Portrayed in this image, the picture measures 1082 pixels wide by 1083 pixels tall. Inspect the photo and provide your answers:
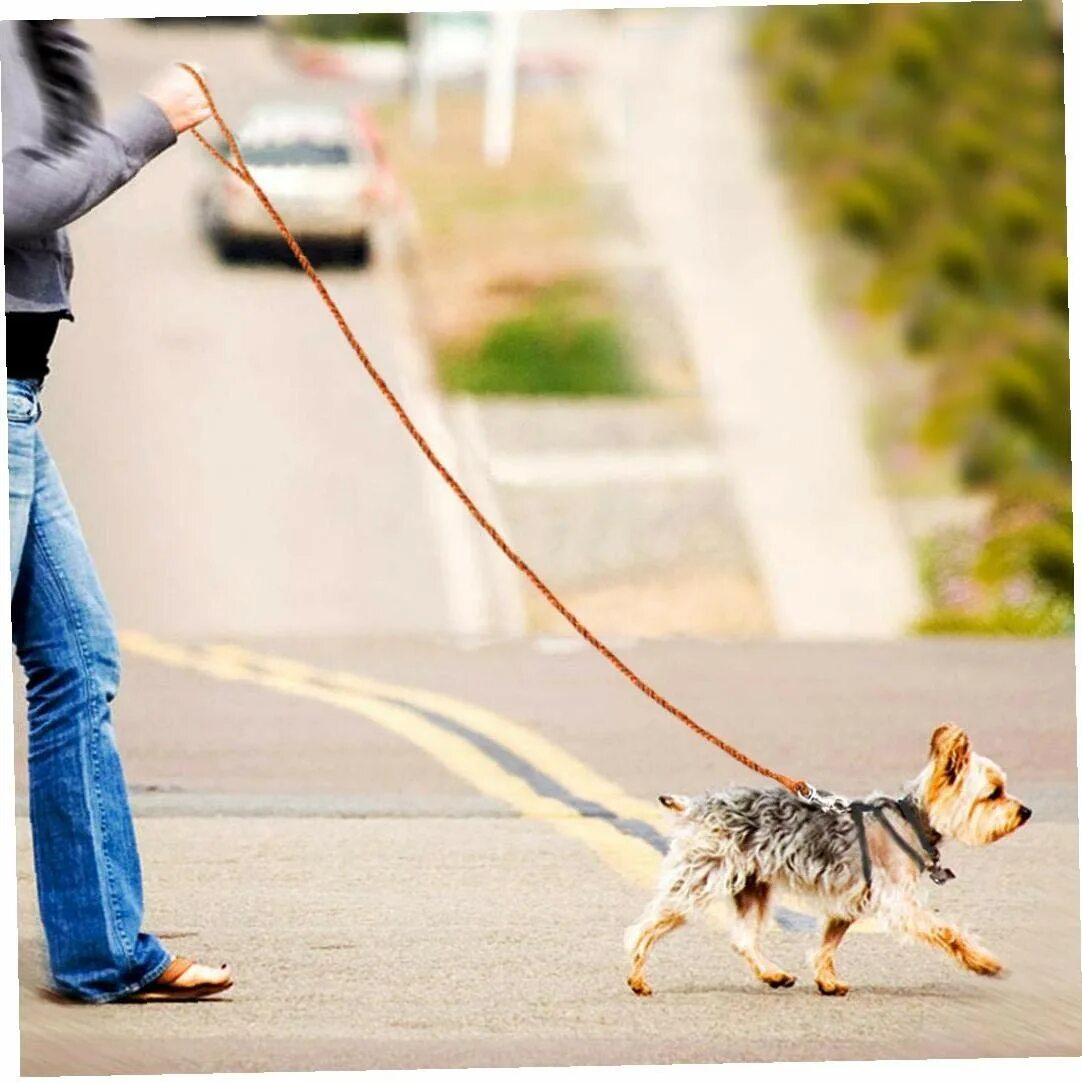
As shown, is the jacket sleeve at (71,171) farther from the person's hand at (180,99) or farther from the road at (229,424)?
the road at (229,424)

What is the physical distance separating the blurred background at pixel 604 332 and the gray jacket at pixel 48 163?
10135 mm

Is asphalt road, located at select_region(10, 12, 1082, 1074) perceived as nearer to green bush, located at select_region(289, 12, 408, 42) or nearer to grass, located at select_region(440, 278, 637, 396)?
Answer: grass, located at select_region(440, 278, 637, 396)

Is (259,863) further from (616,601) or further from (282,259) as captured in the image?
(282,259)

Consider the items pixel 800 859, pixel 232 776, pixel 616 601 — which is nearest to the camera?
pixel 800 859

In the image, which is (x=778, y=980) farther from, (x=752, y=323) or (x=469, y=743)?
(x=752, y=323)

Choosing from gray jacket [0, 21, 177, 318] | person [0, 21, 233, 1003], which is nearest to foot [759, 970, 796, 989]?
person [0, 21, 233, 1003]

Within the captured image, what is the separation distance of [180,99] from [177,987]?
1.80 meters

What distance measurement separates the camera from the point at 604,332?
55.4 ft

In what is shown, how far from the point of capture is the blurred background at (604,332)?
50.4 ft

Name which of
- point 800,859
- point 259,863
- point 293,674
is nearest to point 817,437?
point 293,674

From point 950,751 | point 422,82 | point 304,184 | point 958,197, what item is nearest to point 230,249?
point 304,184

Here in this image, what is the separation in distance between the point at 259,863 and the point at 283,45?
14.4 meters

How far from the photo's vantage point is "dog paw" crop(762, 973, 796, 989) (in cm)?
476

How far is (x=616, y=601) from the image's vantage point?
594 inches
